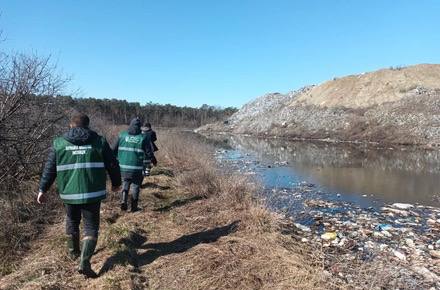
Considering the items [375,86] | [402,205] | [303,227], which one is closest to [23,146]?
[303,227]

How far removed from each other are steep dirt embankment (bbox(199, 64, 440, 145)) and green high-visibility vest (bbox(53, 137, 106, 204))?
129 ft

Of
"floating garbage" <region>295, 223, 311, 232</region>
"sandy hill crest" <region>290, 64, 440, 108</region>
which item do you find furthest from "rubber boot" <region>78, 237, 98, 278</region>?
"sandy hill crest" <region>290, 64, 440, 108</region>

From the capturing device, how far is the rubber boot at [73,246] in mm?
6102

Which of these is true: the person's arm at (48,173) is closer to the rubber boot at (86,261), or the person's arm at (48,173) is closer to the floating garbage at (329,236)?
the rubber boot at (86,261)

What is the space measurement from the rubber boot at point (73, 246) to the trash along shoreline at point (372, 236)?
12.3ft

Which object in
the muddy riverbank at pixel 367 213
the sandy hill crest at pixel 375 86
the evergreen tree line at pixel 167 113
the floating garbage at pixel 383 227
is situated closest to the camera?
the muddy riverbank at pixel 367 213

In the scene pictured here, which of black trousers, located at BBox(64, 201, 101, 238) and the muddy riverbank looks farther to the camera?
the muddy riverbank

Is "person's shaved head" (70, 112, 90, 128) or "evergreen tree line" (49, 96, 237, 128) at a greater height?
"evergreen tree line" (49, 96, 237, 128)

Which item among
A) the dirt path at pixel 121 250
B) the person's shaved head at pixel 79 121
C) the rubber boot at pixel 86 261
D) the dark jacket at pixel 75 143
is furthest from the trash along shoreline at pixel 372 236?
the person's shaved head at pixel 79 121

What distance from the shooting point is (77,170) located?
572cm

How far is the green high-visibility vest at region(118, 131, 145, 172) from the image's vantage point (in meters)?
9.32

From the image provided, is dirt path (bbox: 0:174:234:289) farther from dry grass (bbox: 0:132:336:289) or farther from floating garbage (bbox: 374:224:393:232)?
floating garbage (bbox: 374:224:393:232)

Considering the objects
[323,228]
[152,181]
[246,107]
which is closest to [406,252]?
[323,228]

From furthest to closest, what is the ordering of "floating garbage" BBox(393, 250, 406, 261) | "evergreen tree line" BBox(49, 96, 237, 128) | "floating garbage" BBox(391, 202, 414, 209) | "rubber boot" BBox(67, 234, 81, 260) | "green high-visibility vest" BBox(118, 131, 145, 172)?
"evergreen tree line" BBox(49, 96, 237, 128) → "floating garbage" BBox(391, 202, 414, 209) → "green high-visibility vest" BBox(118, 131, 145, 172) → "floating garbage" BBox(393, 250, 406, 261) → "rubber boot" BBox(67, 234, 81, 260)
